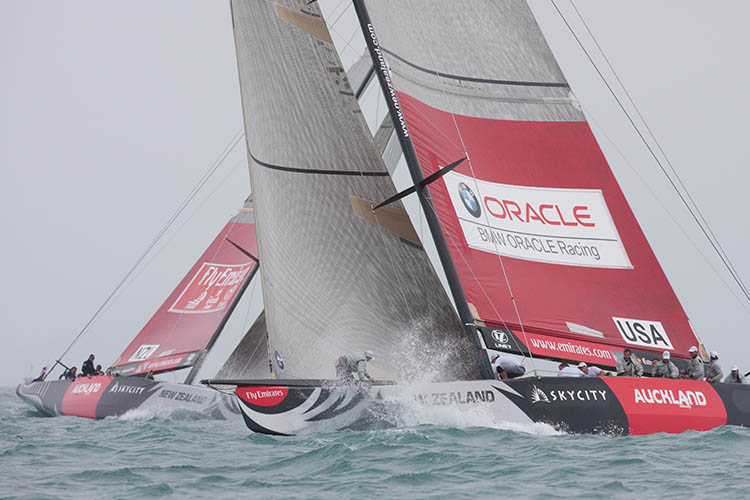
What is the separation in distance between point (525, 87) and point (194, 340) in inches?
401

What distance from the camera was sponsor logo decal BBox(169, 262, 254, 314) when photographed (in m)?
18.8

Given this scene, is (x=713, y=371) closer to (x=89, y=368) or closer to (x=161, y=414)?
(x=161, y=414)

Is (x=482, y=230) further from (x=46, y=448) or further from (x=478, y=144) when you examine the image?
(x=46, y=448)

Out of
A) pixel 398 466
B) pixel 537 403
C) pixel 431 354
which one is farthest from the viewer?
pixel 431 354

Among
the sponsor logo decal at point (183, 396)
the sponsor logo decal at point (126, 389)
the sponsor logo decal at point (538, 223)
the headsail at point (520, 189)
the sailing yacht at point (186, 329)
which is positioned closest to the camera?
the headsail at point (520, 189)

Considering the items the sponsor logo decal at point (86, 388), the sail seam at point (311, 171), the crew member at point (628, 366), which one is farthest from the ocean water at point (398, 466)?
the sponsor logo decal at point (86, 388)

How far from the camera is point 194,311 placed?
18703 millimetres

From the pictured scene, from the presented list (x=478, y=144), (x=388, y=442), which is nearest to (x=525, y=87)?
(x=478, y=144)

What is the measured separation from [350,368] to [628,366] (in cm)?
338

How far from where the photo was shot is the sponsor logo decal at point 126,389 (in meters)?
15.8

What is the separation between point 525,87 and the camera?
37.4ft

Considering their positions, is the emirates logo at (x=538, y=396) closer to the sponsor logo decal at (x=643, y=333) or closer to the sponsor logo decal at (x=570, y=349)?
the sponsor logo decal at (x=570, y=349)

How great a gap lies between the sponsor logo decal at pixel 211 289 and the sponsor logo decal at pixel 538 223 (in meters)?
9.53

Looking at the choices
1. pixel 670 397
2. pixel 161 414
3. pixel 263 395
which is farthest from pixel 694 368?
pixel 161 414
